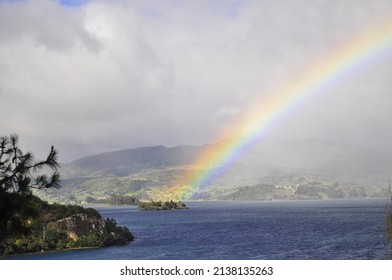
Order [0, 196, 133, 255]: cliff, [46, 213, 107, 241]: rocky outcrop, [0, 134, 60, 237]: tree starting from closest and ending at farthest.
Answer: [0, 134, 60, 237]: tree
[0, 196, 133, 255]: cliff
[46, 213, 107, 241]: rocky outcrop

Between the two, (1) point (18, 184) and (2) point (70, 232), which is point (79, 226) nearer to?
(2) point (70, 232)

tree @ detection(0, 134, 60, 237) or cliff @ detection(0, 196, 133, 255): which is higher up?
tree @ detection(0, 134, 60, 237)

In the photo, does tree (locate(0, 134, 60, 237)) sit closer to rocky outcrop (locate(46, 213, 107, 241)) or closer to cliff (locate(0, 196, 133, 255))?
cliff (locate(0, 196, 133, 255))

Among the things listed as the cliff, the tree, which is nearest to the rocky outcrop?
the cliff

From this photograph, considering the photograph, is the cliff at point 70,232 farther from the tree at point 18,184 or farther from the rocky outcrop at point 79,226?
the tree at point 18,184

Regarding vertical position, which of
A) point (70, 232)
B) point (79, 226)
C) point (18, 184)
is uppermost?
point (18, 184)

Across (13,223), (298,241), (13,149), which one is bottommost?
(298,241)

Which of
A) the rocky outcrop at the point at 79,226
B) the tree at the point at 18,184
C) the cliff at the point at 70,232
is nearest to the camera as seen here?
the tree at the point at 18,184

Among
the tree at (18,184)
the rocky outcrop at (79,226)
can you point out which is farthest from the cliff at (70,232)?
the tree at (18,184)

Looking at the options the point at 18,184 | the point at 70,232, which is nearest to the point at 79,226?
the point at 70,232
